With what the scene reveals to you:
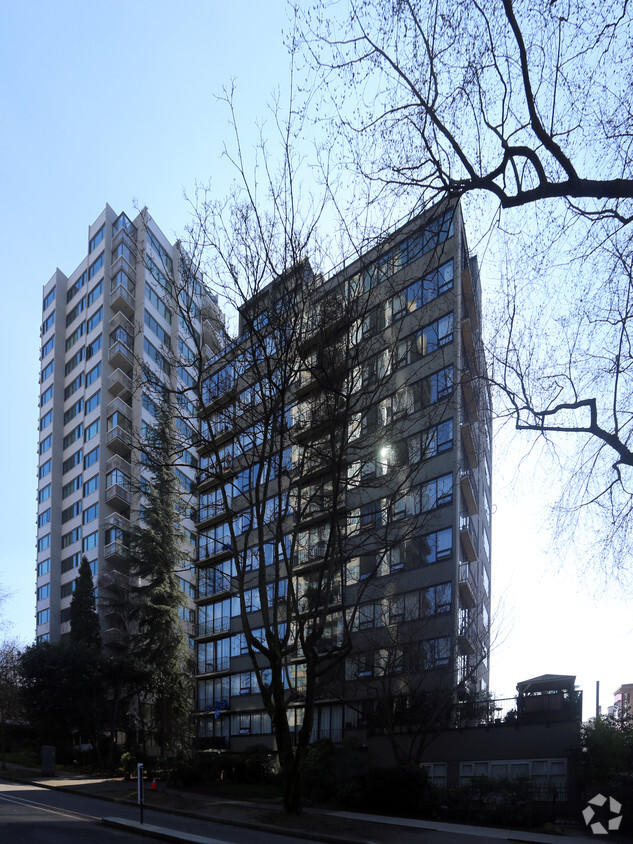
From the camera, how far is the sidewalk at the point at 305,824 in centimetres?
1666

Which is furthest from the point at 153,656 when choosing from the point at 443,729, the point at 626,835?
the point at 626,835

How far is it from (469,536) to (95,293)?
4929 cm

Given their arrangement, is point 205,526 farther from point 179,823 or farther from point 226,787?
point 179,823

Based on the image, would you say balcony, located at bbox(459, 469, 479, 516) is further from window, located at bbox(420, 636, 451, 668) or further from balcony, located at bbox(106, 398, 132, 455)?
balcony, located at bbox(106, 398, 132, 455)

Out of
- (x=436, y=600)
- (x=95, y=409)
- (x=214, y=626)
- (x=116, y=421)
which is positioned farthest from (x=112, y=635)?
(x=436, y=600)

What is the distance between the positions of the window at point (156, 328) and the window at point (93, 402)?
284 inches

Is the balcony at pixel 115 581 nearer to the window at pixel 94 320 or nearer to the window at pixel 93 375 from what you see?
the window at pixel 93 375

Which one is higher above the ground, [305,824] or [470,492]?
[470,492]

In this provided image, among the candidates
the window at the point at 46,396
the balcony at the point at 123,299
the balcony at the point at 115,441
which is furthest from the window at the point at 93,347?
the balcony at the point at 115,441

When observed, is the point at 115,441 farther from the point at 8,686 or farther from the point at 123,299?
the point at 8,686

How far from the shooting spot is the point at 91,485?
67.2 metres

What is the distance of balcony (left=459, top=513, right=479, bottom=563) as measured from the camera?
33.5 metres

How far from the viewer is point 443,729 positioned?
1069 inches

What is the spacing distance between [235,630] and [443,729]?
21.5 m
